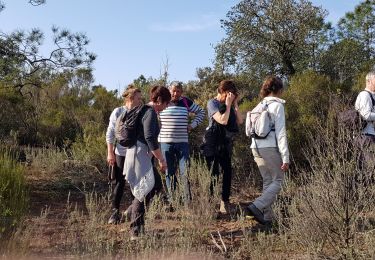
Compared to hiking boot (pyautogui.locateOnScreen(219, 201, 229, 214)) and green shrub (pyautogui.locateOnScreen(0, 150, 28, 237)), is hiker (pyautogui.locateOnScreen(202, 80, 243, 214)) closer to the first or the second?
hiking boot (pyautogui.locateOnScreen(219, 201, 229, 214))

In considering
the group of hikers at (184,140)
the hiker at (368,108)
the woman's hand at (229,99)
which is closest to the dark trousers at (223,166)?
the group of hikers at (184,140)

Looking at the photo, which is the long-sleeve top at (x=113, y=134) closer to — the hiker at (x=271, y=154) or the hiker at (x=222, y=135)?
the hiker at (x=222, y=135)

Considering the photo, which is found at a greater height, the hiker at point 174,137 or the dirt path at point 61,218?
the hiker at point 174,137

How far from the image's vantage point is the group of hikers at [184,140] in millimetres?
5246

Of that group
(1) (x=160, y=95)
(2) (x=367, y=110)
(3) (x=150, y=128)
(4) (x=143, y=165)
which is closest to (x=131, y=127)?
(3) (x=150, y=128)

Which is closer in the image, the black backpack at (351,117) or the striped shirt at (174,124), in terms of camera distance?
the black backpack at (351,117)

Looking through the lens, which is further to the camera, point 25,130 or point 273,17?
point 273,17

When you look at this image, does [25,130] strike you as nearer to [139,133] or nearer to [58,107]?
[58,107]

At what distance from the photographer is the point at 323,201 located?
14.6 feet

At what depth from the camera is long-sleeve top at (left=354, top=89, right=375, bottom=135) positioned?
19.1 ft

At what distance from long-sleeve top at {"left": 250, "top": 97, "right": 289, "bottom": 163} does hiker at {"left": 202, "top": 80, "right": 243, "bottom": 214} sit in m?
0.69

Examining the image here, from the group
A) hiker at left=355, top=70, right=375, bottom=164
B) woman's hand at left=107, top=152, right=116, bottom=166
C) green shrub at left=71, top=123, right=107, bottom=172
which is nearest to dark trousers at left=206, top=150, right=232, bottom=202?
woman's hand at left=107, top=152, right=116, bottom=166

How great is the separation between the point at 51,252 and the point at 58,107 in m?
13.9

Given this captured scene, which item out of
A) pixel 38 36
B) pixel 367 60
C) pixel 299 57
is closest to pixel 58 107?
pixel 38 36
